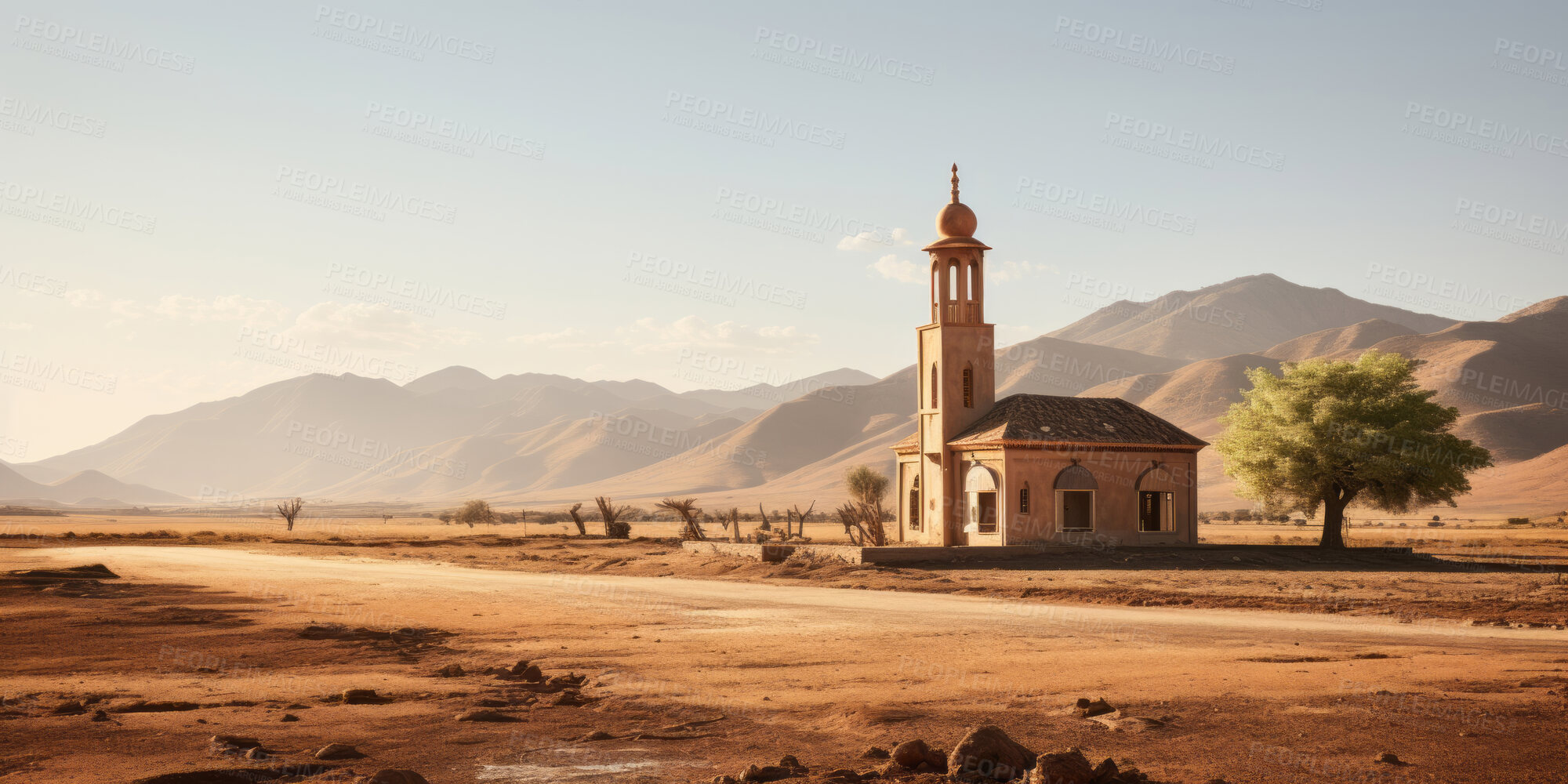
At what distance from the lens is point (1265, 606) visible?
24062mm

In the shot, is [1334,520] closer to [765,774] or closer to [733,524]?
[733,524]

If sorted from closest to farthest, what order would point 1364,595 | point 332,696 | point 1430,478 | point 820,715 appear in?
point 820,715 < point 332,696 < point 1364,595 < point 1430,478

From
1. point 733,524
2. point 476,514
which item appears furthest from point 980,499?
point 476,514

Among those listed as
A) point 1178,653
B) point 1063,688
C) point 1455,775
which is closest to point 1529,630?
point 1178,653

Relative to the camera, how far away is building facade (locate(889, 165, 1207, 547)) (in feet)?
127

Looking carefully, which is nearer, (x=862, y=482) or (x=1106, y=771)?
(x=1106, y=771)

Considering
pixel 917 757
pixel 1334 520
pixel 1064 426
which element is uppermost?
pixel 1064 426

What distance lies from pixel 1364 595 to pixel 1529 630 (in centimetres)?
639

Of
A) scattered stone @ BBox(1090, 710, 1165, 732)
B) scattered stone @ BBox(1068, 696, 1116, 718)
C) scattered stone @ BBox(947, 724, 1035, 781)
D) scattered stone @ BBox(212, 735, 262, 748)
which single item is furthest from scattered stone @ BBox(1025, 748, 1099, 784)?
scattered stone @ BBox(212, 735, 262, 748)

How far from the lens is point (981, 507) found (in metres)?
39.7

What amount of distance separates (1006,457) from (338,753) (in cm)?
3060

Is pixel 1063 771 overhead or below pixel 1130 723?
overhead

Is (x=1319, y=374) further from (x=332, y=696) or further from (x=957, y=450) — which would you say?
(x=332, y=696)

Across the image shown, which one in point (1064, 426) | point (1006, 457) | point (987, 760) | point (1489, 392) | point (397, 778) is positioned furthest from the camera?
point (1489, 392)
